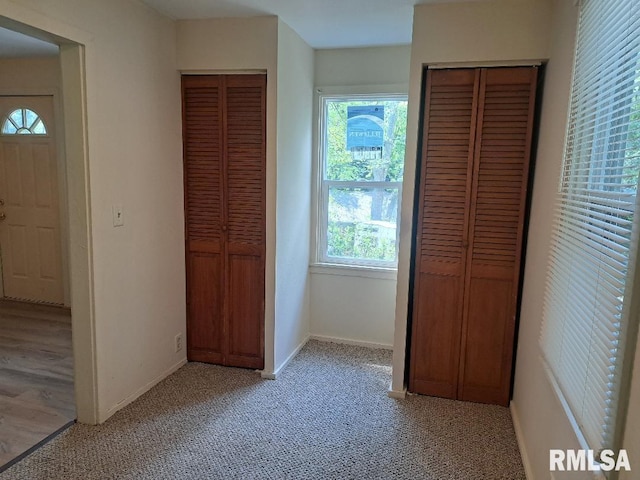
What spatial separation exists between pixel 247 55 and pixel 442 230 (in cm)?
171

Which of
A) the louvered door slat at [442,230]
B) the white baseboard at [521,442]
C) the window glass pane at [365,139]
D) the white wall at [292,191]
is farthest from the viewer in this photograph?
the window glass pane at [365,139]

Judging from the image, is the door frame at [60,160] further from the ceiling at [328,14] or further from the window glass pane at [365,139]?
the window glass pane at [365,139]

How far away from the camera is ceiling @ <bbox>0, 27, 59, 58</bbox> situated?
3.31m

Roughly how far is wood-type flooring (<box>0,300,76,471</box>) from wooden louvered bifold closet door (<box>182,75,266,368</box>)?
2.99 ft

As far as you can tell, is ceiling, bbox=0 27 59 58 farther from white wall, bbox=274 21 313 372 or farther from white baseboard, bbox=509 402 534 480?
white baseboard, bbox=509 402 534 480

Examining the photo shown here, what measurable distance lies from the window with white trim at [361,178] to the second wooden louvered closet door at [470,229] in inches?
31.1

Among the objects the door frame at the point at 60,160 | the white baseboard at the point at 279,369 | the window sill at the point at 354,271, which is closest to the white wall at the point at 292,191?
the white baseboard at the point at 279,369

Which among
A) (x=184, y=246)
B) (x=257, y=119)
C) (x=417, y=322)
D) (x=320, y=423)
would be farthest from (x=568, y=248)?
(x=184, y=246)

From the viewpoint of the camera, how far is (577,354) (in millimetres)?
1477

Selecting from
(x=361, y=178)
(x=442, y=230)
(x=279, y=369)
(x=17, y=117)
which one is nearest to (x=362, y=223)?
(x=361, y=178)

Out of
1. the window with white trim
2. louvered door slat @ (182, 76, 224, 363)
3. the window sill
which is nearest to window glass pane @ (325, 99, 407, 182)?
the window with white trim

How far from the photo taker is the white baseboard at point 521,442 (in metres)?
2.05

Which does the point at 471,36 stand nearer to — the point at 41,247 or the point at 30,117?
the point at 30,117

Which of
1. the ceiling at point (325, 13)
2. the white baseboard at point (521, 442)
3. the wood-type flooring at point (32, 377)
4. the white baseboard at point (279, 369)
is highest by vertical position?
the ceiling at point (325, 13)
